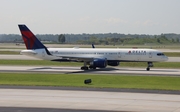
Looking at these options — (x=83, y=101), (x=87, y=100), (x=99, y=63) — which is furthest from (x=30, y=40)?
(x=83, y=101)

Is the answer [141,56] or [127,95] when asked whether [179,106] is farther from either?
[141,56]

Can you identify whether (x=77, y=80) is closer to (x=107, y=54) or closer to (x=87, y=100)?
(x=87, y=100)

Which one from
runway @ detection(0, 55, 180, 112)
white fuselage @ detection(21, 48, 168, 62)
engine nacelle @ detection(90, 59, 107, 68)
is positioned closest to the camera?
runway @ detection(0, 55, 180, 112)

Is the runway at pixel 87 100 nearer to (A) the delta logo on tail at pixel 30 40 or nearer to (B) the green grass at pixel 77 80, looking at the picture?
(B) the green grass at pixel 77 80

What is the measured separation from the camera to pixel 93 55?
7106 cm

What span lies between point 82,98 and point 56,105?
3830 mm

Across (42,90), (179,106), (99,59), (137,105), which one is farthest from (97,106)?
(99,59)

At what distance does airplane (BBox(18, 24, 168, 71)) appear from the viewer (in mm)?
68500

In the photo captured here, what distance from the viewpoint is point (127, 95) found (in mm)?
→ 35844

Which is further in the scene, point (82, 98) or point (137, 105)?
point (82, 98)

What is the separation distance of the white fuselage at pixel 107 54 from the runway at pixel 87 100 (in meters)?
31.9

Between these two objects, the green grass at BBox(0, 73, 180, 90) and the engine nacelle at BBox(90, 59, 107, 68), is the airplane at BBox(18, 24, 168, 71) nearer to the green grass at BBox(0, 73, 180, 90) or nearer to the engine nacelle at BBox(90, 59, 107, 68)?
the engine nacelle at BBox(90, 59, 107, 68)

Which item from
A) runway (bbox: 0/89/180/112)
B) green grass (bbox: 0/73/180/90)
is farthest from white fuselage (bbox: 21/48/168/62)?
runway (bbox: 0/89/180/112)

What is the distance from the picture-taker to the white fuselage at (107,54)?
225ft
